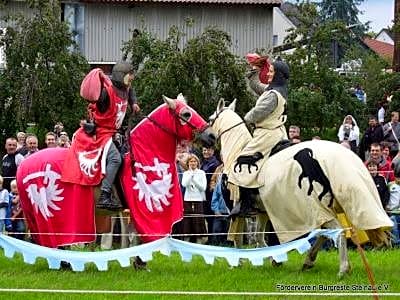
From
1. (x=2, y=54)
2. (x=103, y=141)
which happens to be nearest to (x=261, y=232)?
(x=103, y=141)

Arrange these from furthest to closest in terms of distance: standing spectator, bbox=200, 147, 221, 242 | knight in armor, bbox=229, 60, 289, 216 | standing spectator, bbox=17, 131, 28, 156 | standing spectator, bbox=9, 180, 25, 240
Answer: standing spectator, bbox=17, 131, 28, 156, standing spectator, bbox=200, 147, 221, 242, standing spectator, bbox=9, 180, 25, 240, knight in armor, bbox=229, 60, 289, 216

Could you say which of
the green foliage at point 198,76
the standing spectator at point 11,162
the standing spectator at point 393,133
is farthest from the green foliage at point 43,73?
the standing spectator at point 393,133

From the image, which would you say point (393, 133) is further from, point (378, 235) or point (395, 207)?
point (378, 235)

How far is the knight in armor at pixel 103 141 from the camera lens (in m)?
11.2

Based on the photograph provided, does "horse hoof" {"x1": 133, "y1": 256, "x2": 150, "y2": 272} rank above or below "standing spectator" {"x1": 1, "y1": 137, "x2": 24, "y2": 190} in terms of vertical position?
below

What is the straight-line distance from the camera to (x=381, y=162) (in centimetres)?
1537

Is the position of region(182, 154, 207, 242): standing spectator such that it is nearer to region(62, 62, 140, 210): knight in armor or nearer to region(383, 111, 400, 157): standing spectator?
region(62, 62, 140, 210): knight in armor

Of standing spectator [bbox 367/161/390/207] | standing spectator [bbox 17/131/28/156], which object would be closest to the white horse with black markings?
standing spectator [bbox 367/161/390/207]

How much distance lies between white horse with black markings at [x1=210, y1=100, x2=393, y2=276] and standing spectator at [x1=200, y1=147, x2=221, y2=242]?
4.13 metres

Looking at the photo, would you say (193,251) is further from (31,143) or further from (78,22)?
(78,22)

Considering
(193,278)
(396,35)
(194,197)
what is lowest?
(193,278)

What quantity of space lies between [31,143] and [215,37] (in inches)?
364

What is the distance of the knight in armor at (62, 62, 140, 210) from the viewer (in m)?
11.2

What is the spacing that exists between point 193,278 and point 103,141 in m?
1.92
